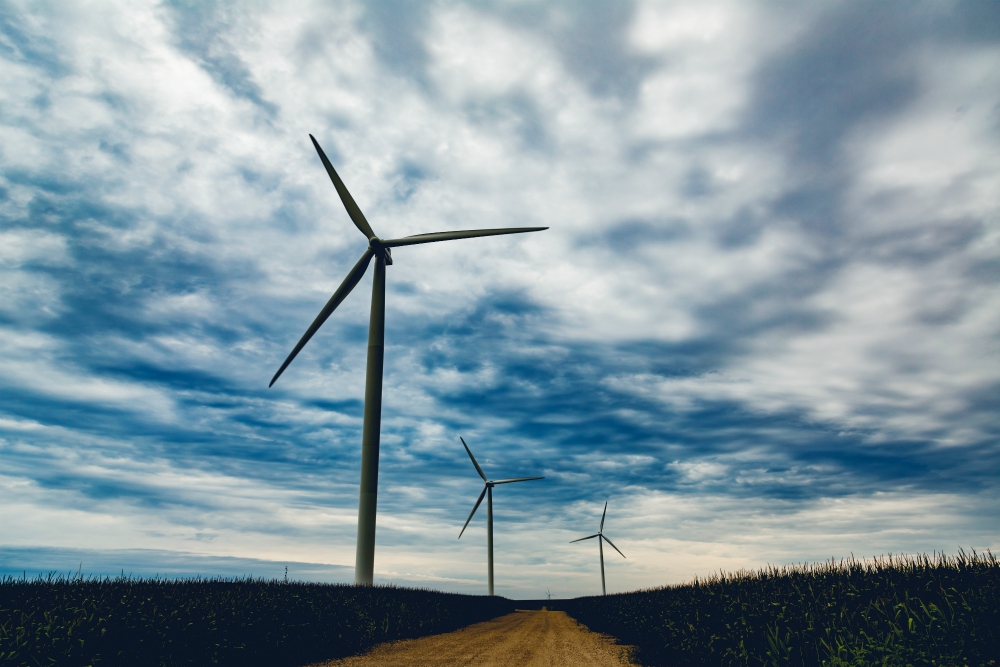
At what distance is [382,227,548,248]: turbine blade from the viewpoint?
4703 centimetres

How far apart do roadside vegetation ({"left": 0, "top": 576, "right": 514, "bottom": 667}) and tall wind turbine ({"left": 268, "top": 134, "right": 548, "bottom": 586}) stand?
6884 mm

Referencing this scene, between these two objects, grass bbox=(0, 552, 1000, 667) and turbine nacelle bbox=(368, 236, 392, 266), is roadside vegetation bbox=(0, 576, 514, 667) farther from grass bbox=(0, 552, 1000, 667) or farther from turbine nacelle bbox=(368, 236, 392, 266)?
turbine nacelle bbox=(368, 236, 392, 266)

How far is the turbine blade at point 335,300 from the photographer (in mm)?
43781

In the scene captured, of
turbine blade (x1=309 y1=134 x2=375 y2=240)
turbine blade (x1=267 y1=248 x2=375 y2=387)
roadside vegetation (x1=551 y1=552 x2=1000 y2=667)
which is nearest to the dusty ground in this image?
roadside vegetation (x1=551 y1=552 x2=1000 y2=667)

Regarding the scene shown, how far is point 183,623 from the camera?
60.1ft

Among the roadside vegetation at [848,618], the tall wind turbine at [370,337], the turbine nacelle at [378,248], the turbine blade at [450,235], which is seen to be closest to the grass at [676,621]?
the roadside vegetation at [848,618]

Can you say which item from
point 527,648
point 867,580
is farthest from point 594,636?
point 867,580

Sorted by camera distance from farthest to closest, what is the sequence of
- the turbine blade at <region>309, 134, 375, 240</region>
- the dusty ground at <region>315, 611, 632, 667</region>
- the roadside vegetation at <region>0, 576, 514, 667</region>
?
the turbine blade at <region>309, 134, 375, 240</region> → the dusty ground at <region>315, 611, 632, 667</region> → the roadside vegetation at <region>0, 576, 514, 667</region>

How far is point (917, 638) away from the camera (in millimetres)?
11312

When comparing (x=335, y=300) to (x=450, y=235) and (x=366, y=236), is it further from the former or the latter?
(x=450, y=235)

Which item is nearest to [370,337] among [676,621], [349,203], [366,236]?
[366,236]

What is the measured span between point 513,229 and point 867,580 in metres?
37.0

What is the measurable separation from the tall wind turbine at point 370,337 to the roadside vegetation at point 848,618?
22.8m

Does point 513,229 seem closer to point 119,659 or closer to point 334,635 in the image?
point 334,635
